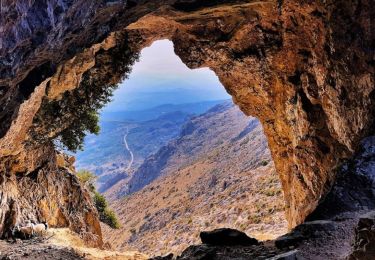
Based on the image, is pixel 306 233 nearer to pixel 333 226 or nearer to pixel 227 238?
pixel 333 226

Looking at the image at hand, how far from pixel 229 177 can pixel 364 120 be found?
1594 inches

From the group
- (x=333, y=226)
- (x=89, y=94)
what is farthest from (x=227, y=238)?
(x=89, y=94)

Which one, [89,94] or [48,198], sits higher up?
[89,94]

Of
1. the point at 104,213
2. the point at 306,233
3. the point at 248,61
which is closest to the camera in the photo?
the point at 306,233

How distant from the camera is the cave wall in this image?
32.4 feet

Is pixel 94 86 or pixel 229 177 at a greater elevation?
pixel 94 86

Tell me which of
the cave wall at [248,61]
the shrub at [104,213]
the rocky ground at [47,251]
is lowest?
the shrub at [104,213]

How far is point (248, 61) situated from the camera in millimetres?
16859

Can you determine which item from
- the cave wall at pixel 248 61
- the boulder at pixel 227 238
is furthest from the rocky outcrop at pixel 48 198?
the boulder at pixel 227 238

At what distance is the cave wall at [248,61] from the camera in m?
9.88

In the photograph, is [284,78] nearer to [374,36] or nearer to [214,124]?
[374,36]

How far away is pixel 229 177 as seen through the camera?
5022cm

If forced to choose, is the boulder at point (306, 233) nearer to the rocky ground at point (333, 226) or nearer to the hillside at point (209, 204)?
the rocky ground at point (333, 226)

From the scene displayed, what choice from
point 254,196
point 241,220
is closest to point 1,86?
point 241,220
